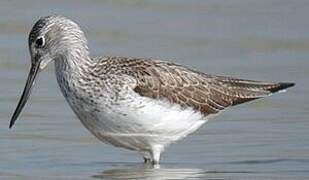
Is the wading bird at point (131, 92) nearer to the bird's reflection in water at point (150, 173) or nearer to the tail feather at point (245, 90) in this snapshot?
the tail feather at point (245, 90)

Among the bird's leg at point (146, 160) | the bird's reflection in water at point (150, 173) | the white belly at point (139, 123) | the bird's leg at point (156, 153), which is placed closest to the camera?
the bird's reflection in water at point (150, 173)

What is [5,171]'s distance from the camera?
38.0 ft

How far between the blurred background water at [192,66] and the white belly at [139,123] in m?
0.22

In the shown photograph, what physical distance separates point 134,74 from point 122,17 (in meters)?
4.50

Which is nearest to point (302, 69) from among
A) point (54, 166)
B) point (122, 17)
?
point (122, 17)

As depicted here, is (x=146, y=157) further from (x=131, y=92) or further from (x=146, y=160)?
(x=131, y=92)

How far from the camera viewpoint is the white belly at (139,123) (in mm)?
11711

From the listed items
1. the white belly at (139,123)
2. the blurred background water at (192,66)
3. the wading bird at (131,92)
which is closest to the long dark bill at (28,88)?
the wading bird at (131,92)

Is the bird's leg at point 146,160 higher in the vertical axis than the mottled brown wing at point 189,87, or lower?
Result: lower

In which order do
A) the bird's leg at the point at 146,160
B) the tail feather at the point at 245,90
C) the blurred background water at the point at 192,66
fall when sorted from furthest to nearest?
1. the tail feather at the point at 245,90
2. the bird's leg at the point at 146,160
3. the blurred background water at the point at 192,66

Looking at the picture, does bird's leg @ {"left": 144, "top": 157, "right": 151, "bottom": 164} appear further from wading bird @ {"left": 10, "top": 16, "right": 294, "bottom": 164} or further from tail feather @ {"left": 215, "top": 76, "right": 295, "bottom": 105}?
tail feather @ {"left": 215, "top": 76, "right": 295, "bottom": 105}

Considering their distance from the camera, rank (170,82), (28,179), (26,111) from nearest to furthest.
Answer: (28,179)
(170,82)
(26,111)

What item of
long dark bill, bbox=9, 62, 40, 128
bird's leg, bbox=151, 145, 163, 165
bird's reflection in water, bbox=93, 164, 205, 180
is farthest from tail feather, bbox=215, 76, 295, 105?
long dark bill, bbox=9, 62, 40, 128

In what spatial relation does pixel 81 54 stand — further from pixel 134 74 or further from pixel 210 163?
pixel 210 163
